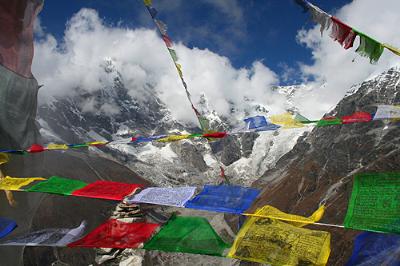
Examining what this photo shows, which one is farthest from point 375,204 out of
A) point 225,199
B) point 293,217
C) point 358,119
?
point 225,199

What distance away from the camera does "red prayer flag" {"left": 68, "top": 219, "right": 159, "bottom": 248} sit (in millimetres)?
8594

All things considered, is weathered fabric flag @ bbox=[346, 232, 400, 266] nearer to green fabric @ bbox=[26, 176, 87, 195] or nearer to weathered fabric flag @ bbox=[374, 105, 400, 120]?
weathered fabric flag @ bbox=[374, 105, 400, 120]

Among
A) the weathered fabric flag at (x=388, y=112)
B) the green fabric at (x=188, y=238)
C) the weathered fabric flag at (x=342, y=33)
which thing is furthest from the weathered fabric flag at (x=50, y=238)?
the weathered fabric flag at (x=342, y=33)

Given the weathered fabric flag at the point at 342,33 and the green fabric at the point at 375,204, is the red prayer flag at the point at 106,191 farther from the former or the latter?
the weathered fabric flag at the point at 342,33

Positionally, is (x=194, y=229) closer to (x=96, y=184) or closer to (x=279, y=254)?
(x=279, y=254)

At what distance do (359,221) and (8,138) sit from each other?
Result: 1064 cm

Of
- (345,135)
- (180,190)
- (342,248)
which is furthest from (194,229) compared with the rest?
(345,135)

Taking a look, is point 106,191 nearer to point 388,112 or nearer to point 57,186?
point 57,186

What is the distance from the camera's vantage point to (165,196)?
28.2ft

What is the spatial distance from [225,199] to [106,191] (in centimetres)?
255

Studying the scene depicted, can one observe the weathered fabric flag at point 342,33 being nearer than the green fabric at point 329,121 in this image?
Yes

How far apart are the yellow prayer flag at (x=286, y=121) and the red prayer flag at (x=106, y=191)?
11.0 ft

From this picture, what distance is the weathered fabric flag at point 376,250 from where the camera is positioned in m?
6.56

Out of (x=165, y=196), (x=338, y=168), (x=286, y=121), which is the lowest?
(x=165, y=196)
